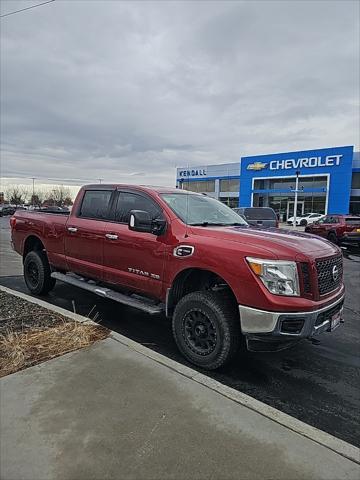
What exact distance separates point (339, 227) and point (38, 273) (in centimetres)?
1509

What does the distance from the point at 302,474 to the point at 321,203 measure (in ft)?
143

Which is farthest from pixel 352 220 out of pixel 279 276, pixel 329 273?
pixel 279 276

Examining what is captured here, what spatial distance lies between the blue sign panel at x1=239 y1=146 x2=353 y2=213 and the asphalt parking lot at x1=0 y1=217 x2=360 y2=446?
3708 cm

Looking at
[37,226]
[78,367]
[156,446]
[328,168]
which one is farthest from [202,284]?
[328,168]

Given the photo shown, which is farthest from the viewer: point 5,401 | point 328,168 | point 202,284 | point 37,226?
point 328,168

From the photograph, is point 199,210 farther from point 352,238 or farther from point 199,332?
point 352,238

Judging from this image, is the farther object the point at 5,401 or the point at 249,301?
the point at 249,301

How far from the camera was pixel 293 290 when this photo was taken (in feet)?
11.1

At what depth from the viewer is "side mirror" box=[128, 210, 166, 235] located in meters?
4.20

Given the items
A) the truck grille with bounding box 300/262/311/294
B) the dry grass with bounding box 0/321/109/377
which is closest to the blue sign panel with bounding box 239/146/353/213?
the truck grille with bounding box 300/262/311/294

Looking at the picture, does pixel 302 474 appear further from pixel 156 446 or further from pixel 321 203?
pixel 321 203

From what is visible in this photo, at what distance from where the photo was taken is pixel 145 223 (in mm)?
4223

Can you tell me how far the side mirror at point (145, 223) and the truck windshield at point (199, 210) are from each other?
285 mm

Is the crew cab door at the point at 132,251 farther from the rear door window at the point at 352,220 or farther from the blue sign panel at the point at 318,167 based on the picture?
the blue sign panel at the point at 318,167
